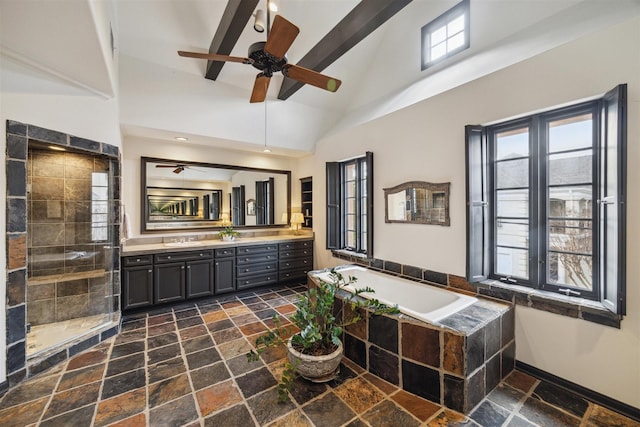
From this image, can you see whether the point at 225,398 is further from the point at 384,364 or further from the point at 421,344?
the point at 421,344

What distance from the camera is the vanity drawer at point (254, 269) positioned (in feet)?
13.9

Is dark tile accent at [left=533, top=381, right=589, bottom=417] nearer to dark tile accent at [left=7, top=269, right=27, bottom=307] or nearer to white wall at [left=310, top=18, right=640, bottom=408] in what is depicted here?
white wall at [left=310, top=18, right=640, bottom=408]

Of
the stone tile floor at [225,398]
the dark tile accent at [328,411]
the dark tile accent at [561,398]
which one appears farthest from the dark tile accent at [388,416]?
the dark tile accent at [561,398]

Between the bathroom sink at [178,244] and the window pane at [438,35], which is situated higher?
the window pane at [438,35]

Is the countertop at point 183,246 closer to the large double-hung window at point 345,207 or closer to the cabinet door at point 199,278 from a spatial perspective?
the cabinet door at point 199,278

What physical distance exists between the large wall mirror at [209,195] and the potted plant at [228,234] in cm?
16

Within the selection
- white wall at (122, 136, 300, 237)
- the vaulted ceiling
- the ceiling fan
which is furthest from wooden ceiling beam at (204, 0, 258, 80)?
white wall at (122, 136, 300, 237)

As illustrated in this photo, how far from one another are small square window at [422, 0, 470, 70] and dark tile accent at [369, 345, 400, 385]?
11.2ft

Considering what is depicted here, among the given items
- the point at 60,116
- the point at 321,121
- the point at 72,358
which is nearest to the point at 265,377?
the point at 72,358

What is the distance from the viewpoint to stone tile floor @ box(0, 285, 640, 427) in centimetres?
174

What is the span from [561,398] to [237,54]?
4.90 metres

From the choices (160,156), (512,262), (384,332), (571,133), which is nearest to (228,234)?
(160,156)

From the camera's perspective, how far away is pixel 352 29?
2.95 m

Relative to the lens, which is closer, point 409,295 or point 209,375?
point 209,375
